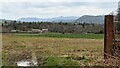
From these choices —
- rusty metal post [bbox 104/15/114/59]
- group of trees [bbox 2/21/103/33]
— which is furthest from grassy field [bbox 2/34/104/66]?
group of trees [bbox 2/21/103/33]

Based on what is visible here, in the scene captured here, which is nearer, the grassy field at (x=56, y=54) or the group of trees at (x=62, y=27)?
the grassy field at (x=56, y=54)

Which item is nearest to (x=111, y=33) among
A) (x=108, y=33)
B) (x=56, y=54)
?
(x=108, y=33)

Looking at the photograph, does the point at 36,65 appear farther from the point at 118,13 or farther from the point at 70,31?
the point at 70,31

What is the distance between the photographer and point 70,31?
202 ft

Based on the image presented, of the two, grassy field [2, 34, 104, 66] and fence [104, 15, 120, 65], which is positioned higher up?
fence [104, 15, 120, 65]

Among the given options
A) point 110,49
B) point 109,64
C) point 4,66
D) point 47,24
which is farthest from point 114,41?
point 47,24

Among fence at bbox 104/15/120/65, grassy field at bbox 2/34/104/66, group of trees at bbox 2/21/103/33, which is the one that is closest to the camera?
fence at bbox 104/15/120/65

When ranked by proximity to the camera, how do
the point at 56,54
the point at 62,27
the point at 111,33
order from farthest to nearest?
the point at 62,27
the point at 56,54
the point at 111,33

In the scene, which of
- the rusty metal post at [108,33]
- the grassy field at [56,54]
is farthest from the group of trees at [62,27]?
the rusty metal post at [108,33]

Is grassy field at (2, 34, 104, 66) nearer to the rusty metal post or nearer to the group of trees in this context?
the rusty metal post

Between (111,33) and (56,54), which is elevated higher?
(111,33)

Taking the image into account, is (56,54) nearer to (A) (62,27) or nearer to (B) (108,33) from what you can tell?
(B) (108,33)

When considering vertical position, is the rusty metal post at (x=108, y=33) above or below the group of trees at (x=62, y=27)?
above

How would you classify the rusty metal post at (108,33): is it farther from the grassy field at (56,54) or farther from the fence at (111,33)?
the grassy field at (56,54)
